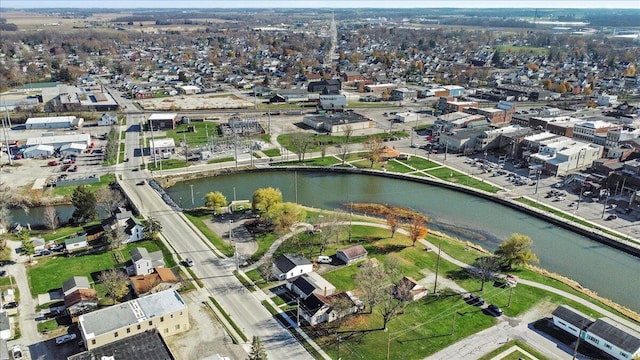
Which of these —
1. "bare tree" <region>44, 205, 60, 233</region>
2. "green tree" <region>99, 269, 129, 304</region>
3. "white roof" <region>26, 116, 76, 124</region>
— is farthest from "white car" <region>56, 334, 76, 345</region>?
"white roof" <region>26, 116, 76, 124</region>

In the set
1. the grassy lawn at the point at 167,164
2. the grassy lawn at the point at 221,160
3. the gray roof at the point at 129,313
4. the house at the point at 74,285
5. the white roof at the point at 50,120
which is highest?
the white roof at the point at 50,120

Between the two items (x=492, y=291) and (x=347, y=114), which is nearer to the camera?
(x=492, y=291)

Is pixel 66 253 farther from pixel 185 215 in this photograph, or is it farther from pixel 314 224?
pixel 314 224

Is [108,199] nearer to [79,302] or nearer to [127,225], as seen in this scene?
[127,225]

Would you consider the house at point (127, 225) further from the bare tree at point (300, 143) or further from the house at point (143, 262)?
the bare tree at point (300, 143)

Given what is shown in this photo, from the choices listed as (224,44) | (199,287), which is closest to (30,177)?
(199,287)

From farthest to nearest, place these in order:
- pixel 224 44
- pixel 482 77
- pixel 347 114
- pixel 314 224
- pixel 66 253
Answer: pixel 224 44 → pixel 482 77 → pixel 347 114 → pixel 314 224 → pixel 66 253

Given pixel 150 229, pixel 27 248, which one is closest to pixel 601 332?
pixel 150 229

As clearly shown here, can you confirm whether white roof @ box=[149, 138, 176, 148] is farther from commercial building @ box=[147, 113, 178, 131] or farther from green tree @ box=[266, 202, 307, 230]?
green tree @ box=[266, 202, 307, 230]

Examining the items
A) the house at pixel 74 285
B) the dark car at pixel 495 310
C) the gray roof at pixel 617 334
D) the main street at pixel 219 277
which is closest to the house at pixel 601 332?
the gray roof at pixel 617 334
